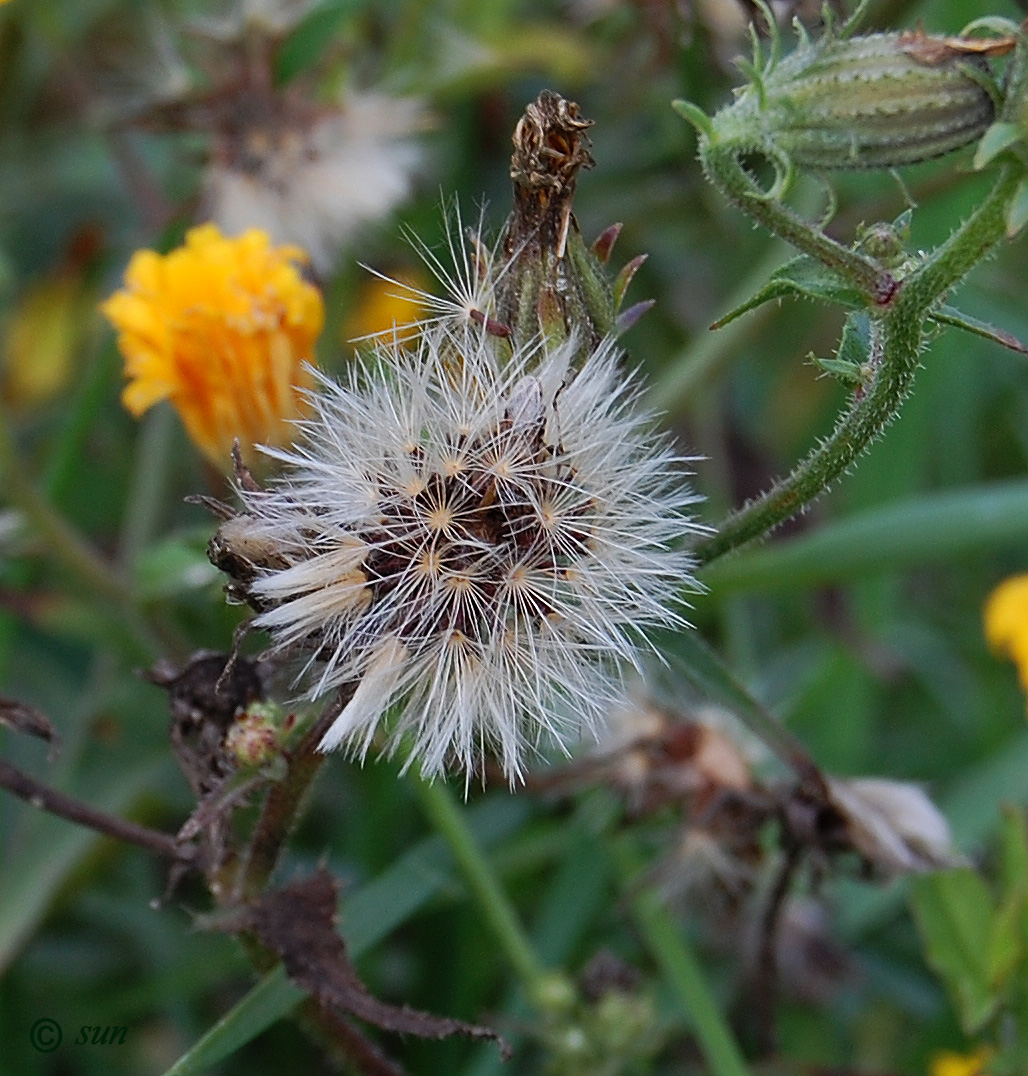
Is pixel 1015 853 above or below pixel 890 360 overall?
below

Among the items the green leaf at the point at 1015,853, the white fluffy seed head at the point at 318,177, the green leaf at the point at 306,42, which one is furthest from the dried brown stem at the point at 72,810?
the green leaf at the point at 306,42

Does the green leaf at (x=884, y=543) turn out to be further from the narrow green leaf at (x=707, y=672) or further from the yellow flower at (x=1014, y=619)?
the narrow green leaf at (x=707, y=672)

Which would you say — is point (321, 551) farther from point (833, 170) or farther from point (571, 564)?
point (833, 170)

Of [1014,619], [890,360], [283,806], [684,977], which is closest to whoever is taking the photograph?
[890,360]

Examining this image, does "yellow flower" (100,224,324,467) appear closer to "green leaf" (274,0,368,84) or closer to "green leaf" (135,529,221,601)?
"green leaf" (135,529,221,601)

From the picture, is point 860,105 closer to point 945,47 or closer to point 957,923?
point 945,47

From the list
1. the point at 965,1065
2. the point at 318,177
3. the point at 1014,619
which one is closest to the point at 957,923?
the point at 965,1065
